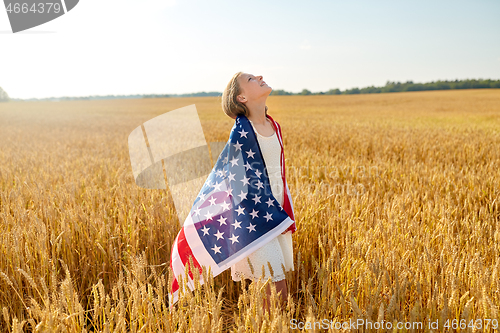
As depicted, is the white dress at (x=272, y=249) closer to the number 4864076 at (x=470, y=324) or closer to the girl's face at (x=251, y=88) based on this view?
the girl's face at (x=251, y=88)

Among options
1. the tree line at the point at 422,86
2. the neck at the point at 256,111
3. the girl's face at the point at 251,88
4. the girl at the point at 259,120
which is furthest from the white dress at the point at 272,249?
the tree line at the point at 422,86

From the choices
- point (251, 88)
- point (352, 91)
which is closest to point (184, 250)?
point (251, 88)

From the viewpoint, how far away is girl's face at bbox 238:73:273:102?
2.04 meters

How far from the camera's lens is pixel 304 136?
9.45 m

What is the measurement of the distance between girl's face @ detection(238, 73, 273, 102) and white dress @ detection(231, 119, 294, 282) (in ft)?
0.74

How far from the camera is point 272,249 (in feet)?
6.06

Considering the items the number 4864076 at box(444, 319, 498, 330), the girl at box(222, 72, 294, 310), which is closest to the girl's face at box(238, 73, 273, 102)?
the girl at box(222, 72, 294, 310)

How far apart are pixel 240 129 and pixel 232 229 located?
0.60m

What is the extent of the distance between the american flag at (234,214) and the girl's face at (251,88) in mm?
159

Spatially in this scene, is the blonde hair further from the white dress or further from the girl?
the white dress

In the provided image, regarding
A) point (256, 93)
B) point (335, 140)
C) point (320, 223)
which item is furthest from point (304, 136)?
point (256, 93)

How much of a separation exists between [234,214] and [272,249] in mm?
297

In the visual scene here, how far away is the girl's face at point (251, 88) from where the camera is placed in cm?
204

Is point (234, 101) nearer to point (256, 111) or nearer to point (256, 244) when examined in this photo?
point (256, 111)
